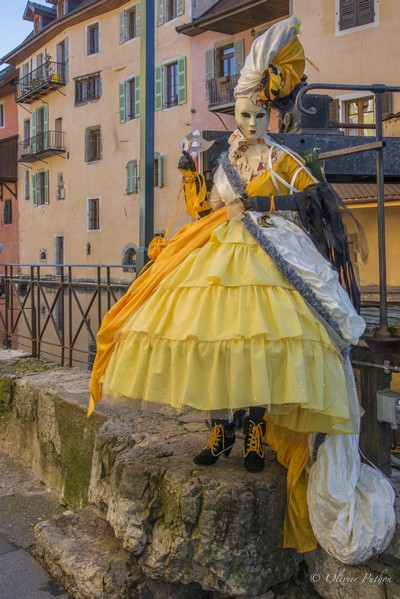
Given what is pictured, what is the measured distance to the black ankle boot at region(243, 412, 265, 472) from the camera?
8.79 ft

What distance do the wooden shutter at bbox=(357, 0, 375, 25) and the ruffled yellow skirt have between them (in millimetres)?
14936

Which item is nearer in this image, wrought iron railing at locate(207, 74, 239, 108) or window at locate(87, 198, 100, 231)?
wrought iron railing at locate(207, 74, 239, 108)

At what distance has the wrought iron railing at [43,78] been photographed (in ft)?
93.3

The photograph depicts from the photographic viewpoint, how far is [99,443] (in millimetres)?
3209

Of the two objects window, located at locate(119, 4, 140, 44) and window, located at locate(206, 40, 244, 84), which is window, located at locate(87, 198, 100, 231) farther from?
window, located at locate(206, 40, 244, 84)

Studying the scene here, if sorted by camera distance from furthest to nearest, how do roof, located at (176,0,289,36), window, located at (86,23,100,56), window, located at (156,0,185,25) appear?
window, located at (86,23,100,56) < window, located at (156,0,185,25) < roof, located at (176,0,289,36)

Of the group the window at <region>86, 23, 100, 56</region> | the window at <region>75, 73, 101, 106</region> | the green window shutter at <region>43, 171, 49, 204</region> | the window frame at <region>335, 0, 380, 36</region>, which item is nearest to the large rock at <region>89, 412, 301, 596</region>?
the window frame at <region>335, 0, 380, 36</region>

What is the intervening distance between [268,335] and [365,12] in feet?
50.8

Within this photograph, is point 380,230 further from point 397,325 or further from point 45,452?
point 45,452

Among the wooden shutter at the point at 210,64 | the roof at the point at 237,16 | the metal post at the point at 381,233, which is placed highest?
the roof at the point at 237,16

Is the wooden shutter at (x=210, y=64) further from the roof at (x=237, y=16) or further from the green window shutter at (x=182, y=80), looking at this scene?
the green window shutter at (x=182, y=80)

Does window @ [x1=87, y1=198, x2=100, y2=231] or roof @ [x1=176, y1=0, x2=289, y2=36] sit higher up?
roof @ [x1=176, y1=0, x2=289, y2=36]

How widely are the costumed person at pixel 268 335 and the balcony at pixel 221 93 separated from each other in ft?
59.2

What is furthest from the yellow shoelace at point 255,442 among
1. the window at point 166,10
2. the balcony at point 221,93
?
the window at point 166,10
